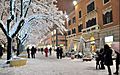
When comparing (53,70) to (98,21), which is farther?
(98,21)

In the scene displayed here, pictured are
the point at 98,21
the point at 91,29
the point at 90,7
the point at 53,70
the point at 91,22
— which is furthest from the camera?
the point at 90,7

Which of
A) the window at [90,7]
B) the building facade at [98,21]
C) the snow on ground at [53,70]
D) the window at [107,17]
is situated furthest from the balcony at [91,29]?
the snow on ground at [53,70]

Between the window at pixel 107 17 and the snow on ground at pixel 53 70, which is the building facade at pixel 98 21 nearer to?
the window at pixel 107 17

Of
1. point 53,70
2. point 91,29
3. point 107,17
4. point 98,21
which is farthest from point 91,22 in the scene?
point 53,70

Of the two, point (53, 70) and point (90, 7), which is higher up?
point (90, 7)

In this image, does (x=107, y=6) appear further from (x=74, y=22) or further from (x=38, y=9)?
(x=74, y=22)

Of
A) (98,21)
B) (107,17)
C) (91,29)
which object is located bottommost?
(91,29)

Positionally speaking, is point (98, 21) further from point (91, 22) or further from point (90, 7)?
point (90, 7)

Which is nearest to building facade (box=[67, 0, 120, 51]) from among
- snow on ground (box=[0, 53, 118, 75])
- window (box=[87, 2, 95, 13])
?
window (box=[87, 2, 95, 13])

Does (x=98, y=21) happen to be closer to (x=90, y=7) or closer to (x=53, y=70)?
(x=90, y=7)

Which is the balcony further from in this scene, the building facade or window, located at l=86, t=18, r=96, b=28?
window, located at l=86, t=18, r=96, b=28

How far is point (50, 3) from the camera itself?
36000 mm

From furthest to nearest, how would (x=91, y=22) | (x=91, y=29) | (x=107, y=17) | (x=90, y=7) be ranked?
(x=90, y=7), (x=91, y=22), (x=91, y=29), (x=107, y=17)

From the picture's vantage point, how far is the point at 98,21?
1809 inches
